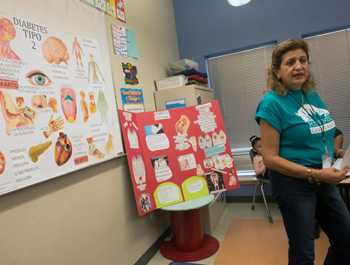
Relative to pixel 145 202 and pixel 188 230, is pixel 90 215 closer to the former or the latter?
pixel 145 202

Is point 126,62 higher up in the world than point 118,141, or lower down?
higher up

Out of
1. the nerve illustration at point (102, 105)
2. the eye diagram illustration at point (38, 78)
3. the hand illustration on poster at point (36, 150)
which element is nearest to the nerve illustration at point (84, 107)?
the nerve illustration at point (102, 105)

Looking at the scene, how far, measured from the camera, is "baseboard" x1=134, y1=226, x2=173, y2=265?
2.28 meters

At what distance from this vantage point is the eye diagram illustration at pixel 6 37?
129cm

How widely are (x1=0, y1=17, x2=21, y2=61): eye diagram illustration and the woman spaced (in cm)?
137

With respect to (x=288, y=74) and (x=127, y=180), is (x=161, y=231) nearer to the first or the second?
(x=127, y=180)

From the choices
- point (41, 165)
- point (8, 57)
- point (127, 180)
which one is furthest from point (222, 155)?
point (8, 57)

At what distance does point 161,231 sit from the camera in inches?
105

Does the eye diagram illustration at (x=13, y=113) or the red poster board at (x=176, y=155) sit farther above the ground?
the eye diagram illustration at (x=13, y=113)

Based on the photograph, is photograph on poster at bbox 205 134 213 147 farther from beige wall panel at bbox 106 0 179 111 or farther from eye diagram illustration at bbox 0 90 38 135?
eye diagram illustration at bbox 0 90 38 135

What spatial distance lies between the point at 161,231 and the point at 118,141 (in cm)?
122

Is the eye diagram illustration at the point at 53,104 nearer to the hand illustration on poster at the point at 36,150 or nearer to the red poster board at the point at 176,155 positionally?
the hand illustration on poster at the point at 36,150

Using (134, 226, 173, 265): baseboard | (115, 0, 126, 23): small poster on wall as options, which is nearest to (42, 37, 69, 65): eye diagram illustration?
(115, 0, 126, 23): small poster on wall

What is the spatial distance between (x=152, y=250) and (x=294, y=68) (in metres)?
2.13
